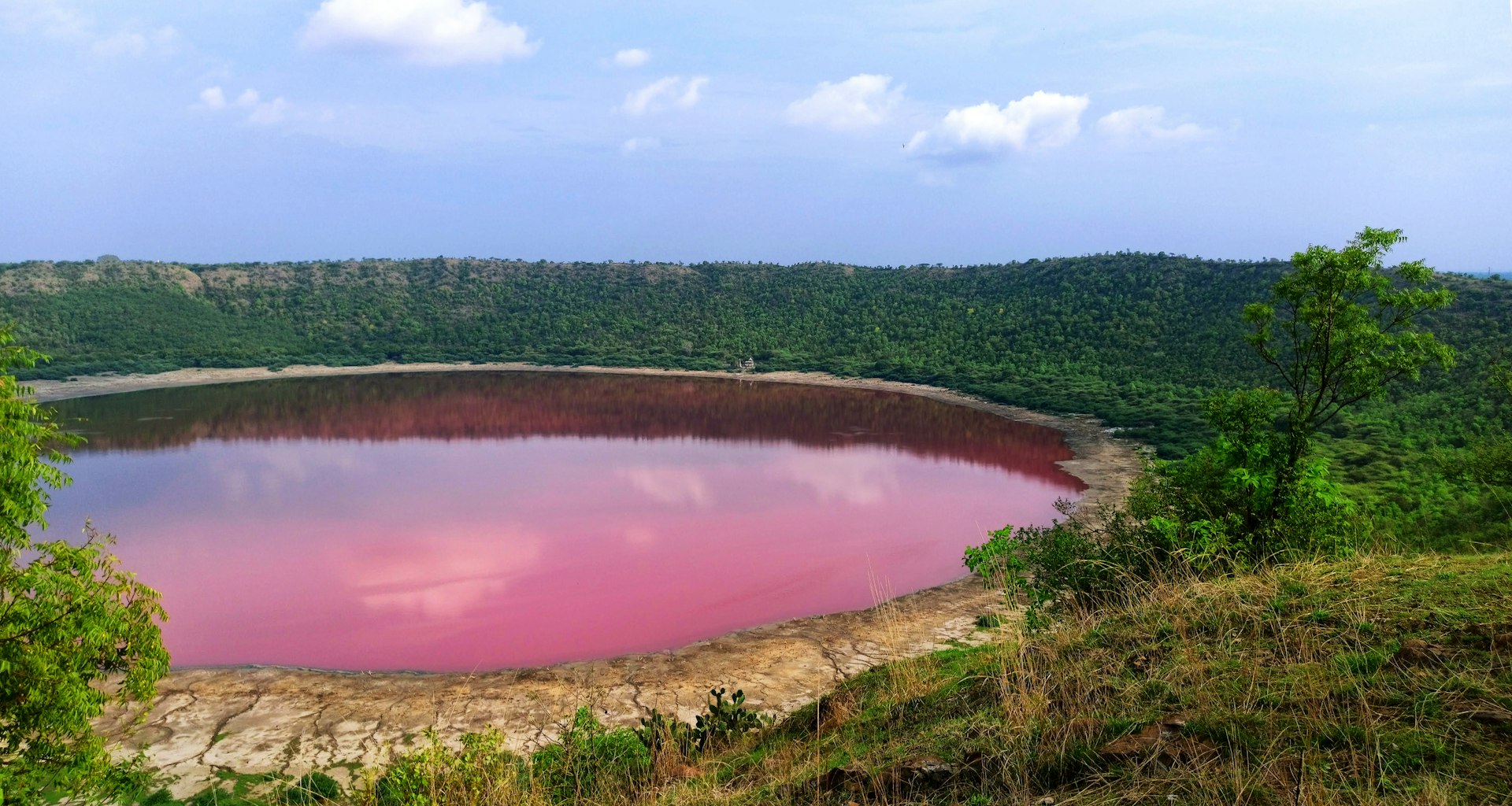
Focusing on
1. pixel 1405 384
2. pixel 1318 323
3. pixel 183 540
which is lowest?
pixel 183 540

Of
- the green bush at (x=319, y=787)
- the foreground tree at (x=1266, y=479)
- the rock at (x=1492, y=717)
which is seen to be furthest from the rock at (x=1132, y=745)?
the green bush at (x=319, y=787)

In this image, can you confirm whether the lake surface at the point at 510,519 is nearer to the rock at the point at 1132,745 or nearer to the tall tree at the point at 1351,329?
the tall tree at the point at 1351,329

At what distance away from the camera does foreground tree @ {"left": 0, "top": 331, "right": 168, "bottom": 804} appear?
5.87m

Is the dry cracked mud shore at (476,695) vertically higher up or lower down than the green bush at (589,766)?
lower down

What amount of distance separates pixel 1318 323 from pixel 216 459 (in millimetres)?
29721

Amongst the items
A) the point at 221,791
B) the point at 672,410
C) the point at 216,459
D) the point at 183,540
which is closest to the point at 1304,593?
the point at 221,791

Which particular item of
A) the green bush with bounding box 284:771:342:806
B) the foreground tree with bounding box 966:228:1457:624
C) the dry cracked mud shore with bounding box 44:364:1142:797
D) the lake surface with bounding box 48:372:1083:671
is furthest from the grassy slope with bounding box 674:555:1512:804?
the lake surface with bounding box 48:372:1083:671

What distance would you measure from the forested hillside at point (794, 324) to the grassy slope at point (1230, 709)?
19678 mm

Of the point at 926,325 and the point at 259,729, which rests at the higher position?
the point at 926,325

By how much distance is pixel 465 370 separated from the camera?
54.8m

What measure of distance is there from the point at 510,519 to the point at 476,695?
973 centimetres

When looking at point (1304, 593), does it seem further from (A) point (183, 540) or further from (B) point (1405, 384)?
(B) point (1405, 384)

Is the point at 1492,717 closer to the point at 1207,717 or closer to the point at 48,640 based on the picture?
the point at 1207,717

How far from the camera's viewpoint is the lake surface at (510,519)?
45.9ft
